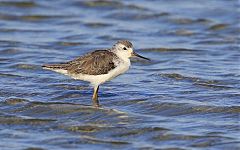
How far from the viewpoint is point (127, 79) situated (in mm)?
12570

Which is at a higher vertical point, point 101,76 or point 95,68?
point 95,68

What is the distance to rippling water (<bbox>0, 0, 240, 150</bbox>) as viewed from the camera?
935 centimetres

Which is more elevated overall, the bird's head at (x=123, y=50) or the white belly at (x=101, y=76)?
the bird's head at (x=123, y=50)

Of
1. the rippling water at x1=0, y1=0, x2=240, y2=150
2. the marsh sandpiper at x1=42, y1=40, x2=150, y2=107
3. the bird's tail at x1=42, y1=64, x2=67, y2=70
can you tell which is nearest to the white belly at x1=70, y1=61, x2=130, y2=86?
the marsh sandpiper at x1=42, y1=40, x2=150, y2=107

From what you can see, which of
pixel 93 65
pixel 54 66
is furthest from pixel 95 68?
pixel 54 66

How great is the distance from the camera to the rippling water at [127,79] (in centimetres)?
935

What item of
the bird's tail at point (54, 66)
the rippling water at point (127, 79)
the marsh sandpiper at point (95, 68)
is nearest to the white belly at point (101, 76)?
the marsh sandpiper at point (95, 68)

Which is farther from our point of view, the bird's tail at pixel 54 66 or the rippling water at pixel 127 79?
the bird's tail at pixel 54 66

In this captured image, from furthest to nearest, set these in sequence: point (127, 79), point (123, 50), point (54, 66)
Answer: point (127, 79) < point (123, 50) < point (54, 66)

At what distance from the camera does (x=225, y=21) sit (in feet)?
55.0

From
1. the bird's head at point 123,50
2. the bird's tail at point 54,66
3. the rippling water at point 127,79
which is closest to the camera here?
the rippling water at point 127,79

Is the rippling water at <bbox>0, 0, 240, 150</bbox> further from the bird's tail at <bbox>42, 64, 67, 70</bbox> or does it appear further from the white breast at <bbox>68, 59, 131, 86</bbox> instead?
the bird's tail at <bbox>42, 64, 67, 70</bbox>

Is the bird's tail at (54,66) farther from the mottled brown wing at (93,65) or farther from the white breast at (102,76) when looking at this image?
the white breast at (102,76)

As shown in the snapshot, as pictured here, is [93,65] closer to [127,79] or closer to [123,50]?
[123,50]
